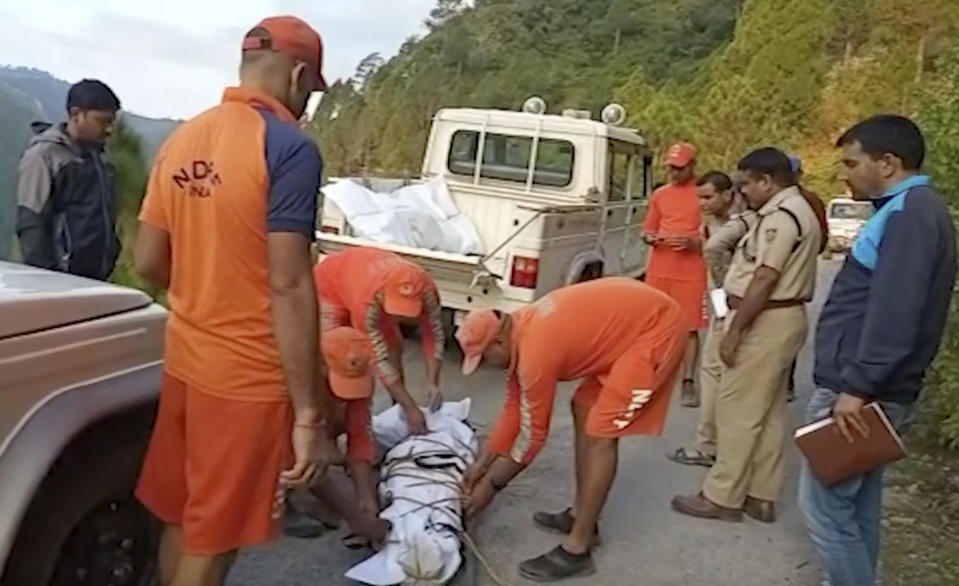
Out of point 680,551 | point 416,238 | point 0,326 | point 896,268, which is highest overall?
point 896,268

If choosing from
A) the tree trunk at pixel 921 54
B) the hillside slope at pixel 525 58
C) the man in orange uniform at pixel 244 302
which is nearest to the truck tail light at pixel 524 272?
the man in orange uniform at pixel 244 302

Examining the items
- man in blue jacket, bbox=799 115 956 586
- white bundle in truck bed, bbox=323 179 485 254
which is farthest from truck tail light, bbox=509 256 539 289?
man in blue jacket, bbox=799 115 956 586

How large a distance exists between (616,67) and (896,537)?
153ft

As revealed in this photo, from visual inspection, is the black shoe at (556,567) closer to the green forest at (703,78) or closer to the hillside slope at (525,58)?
the green forest at (703,78)

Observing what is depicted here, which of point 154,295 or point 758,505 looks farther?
point 758,505

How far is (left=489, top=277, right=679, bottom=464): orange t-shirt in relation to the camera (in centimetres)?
400

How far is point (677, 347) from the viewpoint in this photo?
4332 millimetres

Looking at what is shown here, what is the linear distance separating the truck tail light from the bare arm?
16.1ft

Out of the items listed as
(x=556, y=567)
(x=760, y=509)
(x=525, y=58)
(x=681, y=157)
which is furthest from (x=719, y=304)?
(x=525, y=58)

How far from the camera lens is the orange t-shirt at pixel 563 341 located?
157 inches

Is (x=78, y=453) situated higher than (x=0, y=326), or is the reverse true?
(x=0, y=326)

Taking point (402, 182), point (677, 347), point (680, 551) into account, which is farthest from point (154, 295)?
point (402, 182)

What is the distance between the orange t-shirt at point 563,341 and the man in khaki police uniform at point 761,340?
0.53 meters

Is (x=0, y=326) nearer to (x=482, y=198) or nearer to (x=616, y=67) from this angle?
(x=482, y=198)
